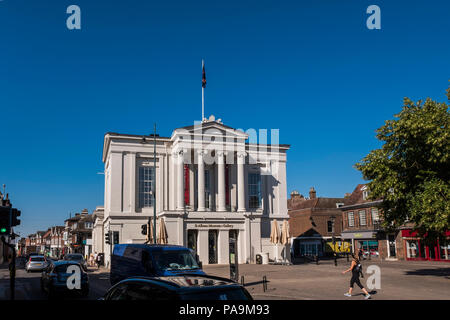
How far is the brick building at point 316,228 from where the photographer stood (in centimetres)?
6475

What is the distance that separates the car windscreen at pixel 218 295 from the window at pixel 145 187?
125ft

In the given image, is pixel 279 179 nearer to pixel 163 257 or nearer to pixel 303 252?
pixel 303 252

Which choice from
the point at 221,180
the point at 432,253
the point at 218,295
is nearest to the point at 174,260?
the point at 218,295

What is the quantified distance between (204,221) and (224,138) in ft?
29.5

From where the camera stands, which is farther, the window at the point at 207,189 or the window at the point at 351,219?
the window at the point at 351,219

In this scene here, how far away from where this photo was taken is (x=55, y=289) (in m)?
16.5

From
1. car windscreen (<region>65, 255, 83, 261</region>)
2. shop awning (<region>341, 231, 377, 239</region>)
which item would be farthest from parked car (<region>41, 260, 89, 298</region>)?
shop awning (<region>341, 231, 377, 239</region>)

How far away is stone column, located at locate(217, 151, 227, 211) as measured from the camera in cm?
4325

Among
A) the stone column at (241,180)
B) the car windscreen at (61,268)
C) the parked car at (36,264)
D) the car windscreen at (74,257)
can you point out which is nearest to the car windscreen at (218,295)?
the car windscreen at (61,268)

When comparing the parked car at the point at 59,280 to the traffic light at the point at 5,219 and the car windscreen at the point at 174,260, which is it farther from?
the car windscreen at the point at 174,260

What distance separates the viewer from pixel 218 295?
6164 millimetres
